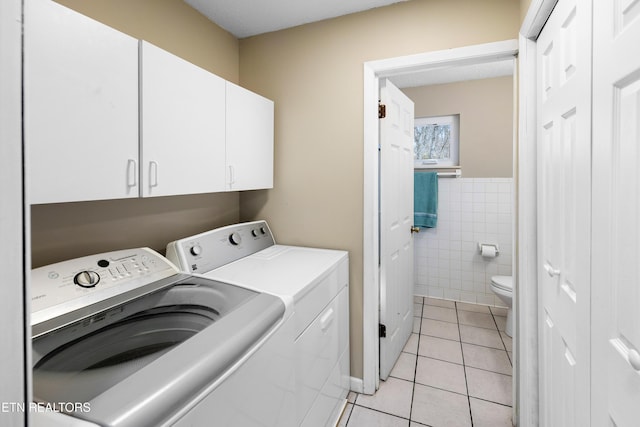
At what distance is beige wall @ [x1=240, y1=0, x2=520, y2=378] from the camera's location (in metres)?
1.85

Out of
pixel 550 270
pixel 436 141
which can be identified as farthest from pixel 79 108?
pixel 436 141

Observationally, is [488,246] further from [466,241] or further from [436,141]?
[436,141]

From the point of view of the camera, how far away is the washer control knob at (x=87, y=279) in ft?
3.74

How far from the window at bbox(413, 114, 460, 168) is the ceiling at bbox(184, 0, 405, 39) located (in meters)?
1.85

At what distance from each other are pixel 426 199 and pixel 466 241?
618 millimetres

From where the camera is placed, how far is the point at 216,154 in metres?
1.62

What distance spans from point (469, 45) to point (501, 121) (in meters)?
1.85

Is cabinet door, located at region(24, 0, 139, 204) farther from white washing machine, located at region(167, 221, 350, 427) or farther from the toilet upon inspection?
the toilet

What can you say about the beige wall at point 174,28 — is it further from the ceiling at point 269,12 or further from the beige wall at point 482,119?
the beige wall at point 482,119

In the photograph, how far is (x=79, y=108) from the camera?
1.00m

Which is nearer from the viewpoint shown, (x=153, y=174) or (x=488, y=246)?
Result: (x=153, y=174)

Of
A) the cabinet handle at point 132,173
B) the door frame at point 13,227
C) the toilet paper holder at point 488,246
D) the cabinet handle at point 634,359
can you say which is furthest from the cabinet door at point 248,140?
the toilet paper holder at point 488,246

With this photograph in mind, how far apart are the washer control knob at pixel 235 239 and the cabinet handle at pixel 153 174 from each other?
650 millimetres

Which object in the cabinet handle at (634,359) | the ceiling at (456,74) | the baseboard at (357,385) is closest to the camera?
the cabinet handle at (634,359)
